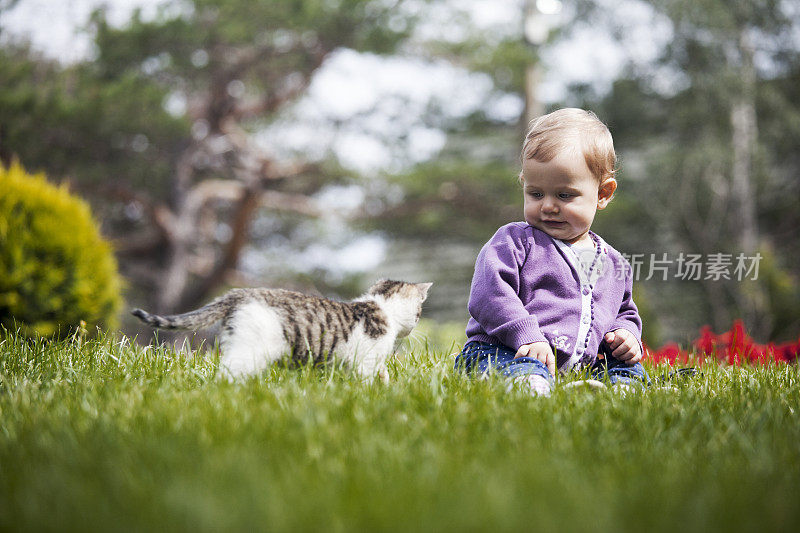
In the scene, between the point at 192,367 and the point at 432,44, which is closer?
the point at 192,367

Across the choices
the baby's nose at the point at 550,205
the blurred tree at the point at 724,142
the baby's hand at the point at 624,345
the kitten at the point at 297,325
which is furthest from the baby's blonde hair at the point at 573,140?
the blurred tree at the point at 724,142

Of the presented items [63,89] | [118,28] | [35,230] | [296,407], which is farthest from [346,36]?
[296,407]

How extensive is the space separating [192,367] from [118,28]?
934cm

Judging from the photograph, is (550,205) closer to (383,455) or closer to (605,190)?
(605,190)

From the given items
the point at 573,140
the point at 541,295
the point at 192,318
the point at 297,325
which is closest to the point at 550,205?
the point at 573,140

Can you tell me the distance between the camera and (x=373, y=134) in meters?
13.6

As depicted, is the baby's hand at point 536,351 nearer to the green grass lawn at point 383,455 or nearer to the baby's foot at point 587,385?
the baby's foot at point 587,385

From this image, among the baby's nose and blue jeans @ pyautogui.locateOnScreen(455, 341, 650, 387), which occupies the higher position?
the baby's nose

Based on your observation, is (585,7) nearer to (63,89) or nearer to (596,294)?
(63,89)

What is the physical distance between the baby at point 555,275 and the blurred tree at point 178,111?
8.49 m

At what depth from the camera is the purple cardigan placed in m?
3.07

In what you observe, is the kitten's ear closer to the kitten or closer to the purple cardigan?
the kitten

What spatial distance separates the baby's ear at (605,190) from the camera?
11.1ft

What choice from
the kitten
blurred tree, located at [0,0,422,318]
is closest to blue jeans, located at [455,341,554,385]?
the kitten
